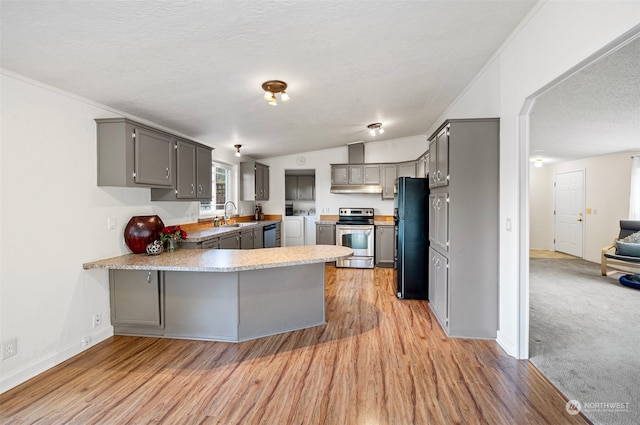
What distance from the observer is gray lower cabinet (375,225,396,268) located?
6008 millimetres

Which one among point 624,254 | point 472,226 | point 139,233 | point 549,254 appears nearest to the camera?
point 472,226

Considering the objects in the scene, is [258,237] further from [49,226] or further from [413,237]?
[49,226]

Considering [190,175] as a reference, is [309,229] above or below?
below

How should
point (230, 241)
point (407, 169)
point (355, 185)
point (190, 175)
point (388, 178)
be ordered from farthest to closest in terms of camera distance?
point (355, 185) < point (388, 178) < point (407, 169) < point (230, 241) < point (190, 175)

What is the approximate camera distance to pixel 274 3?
69.1 inches

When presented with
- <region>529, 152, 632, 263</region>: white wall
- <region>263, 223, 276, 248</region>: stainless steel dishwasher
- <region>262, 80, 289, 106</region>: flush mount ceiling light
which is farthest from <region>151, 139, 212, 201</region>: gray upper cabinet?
<region>529, 152, 632, 263</region>: white wall

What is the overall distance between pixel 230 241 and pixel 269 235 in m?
1.76

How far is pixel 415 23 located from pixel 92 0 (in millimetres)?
1975

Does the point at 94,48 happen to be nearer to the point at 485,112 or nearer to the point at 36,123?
the point at 36,123

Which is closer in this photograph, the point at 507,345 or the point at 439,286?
the point at 507,345

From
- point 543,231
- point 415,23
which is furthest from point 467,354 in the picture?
point 543,231

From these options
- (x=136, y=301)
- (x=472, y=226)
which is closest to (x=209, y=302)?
(x=136, y=301)

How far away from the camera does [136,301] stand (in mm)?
2988

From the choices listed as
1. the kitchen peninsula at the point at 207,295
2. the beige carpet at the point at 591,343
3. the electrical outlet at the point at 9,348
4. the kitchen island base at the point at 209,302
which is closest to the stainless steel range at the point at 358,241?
the beige carpet at the point at 591,343
